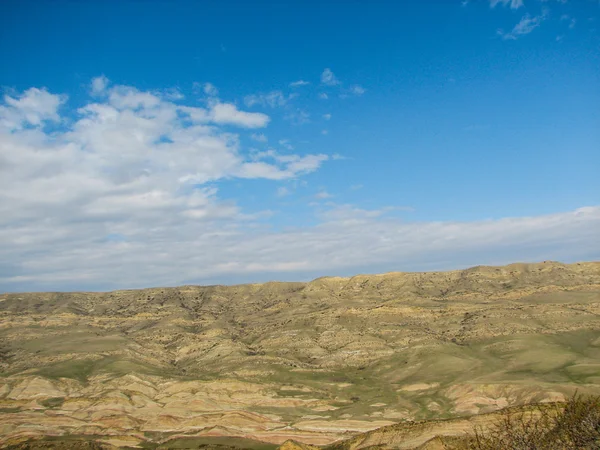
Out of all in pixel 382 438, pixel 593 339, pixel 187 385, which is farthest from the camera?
pixel 593 339

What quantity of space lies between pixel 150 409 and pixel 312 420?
48489mm

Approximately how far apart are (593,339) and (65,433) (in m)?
175

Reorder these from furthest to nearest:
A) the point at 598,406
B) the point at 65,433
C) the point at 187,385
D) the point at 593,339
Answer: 1. the point at 593,339
2. the point at 187,385
3. the point at 65,433
4. the point at 598,406

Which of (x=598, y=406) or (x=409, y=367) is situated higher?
(x=598, y=406)

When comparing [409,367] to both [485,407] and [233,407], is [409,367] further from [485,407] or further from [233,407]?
[233,407]

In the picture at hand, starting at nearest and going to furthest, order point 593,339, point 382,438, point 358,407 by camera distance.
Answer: point 382,438 → point 358,407 → point 593,339

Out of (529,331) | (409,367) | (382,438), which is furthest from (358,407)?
(529,331)

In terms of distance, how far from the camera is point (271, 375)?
602 ft

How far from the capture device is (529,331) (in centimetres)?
19712

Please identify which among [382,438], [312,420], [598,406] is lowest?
[312,420]

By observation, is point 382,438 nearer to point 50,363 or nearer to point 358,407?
point 358,407

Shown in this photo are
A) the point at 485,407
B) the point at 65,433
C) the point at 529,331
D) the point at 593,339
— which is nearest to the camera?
the point at 65,433

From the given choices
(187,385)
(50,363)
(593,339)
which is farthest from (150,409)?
(593,339)

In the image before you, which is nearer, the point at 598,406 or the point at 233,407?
the point at 598,406
